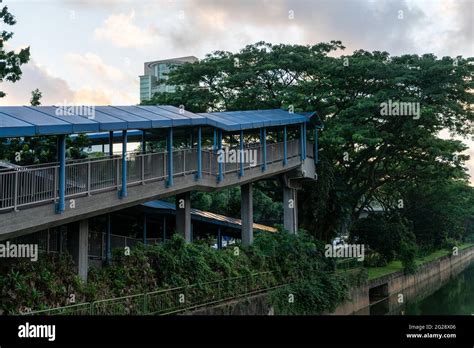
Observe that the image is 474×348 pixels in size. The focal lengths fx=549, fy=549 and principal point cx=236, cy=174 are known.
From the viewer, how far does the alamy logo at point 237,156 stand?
22.5m

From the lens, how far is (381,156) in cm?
3209

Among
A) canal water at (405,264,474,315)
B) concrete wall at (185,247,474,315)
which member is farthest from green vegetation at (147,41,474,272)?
canal water at (405,264,474,315)

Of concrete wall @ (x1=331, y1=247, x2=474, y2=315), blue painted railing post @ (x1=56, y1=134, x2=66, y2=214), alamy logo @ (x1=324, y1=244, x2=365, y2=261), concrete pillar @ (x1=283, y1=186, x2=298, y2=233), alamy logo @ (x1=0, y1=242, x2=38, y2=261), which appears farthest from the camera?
concrete pillar @ (x1=283, y1=186, x2=298, y2=233)

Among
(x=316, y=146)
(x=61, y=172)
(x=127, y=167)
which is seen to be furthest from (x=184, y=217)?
(x=316, y=146)

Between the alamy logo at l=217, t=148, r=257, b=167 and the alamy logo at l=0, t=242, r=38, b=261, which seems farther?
the alamy logo at l=217, t=148, r=257, b=167

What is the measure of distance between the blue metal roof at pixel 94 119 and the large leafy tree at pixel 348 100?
7.58 meters

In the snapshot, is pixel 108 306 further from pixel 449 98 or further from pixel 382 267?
pixel 382 267

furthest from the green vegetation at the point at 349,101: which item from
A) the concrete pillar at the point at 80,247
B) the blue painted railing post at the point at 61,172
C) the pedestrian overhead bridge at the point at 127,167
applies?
the blue painted railing post at the point at 61,172

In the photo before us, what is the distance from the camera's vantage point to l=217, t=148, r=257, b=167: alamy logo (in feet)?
73.9

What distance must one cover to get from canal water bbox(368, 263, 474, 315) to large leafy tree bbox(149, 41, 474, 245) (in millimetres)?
5591

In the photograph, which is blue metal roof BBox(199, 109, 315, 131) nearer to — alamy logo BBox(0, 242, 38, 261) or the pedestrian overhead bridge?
the pedestrian overhead bridge

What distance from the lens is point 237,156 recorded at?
79.0 ft
